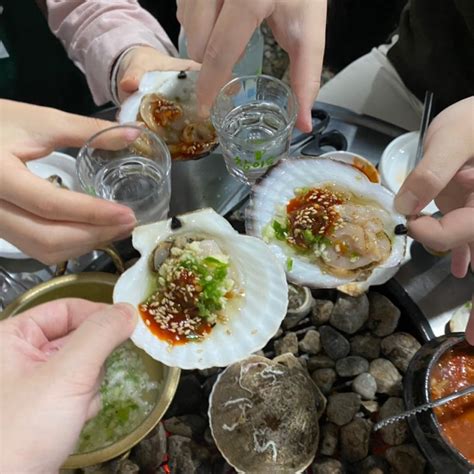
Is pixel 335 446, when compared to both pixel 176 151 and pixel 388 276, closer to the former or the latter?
pixel 388 276

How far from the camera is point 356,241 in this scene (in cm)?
106

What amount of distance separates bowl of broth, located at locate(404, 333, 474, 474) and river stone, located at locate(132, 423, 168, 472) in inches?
19.9

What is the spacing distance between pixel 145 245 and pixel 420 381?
61cm

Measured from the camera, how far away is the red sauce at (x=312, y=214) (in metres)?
1.09

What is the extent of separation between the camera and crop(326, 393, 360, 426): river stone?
113 centimetres

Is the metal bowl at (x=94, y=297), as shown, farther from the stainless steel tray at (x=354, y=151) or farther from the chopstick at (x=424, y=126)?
the chopstick at (x=424, y=126)

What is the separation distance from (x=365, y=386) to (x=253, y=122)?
26.4 inches

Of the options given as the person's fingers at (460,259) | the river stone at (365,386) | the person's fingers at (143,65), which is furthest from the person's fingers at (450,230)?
the person's fingers at (143,65)

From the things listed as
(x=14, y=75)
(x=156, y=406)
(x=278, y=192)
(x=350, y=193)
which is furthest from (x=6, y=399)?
(x=14, y=75)

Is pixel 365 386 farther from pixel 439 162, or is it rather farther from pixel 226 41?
pixel 226 41

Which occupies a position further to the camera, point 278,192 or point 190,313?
point 278,192

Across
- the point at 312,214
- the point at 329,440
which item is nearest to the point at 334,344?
the point at 329,440

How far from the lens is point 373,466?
1098 mm

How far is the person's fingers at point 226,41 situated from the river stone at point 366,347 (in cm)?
66
